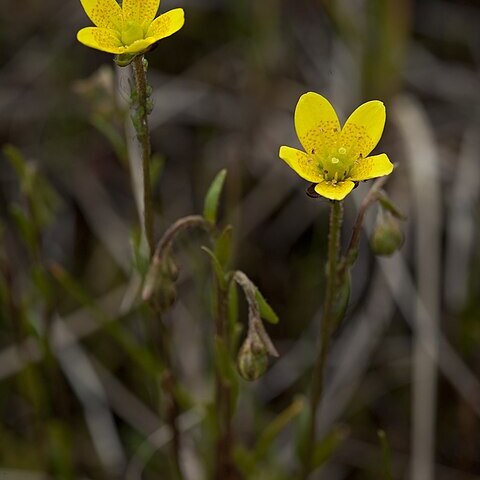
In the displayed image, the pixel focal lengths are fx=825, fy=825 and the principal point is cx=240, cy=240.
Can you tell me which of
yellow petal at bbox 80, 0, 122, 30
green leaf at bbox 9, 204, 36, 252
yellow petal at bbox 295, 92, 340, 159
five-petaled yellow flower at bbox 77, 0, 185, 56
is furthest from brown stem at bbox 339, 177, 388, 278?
green leaf at bbox 9, 204, 36, 252

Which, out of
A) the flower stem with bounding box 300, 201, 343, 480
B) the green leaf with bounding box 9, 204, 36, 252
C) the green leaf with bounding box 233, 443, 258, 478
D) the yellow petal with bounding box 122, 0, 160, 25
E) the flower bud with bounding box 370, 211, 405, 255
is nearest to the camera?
the flower stem with bounding box 300, 201, 343, 480

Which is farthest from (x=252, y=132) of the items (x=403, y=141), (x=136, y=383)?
(x=136, y=383)

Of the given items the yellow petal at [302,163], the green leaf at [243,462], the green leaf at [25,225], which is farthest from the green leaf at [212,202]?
the green leaf at [243,462]

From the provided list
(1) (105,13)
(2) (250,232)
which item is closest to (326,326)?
(1) (105,13)

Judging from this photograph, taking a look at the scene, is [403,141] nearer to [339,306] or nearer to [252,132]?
[252,132]

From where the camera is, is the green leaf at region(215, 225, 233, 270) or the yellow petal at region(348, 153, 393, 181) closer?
the yellow petal at region(348, 153, 393, 181)

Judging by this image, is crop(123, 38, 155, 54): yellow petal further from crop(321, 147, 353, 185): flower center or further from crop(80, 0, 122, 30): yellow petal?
crop(321, 147, 353, 185): flower center

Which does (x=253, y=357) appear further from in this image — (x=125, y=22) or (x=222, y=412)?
(x=125, y=22)
